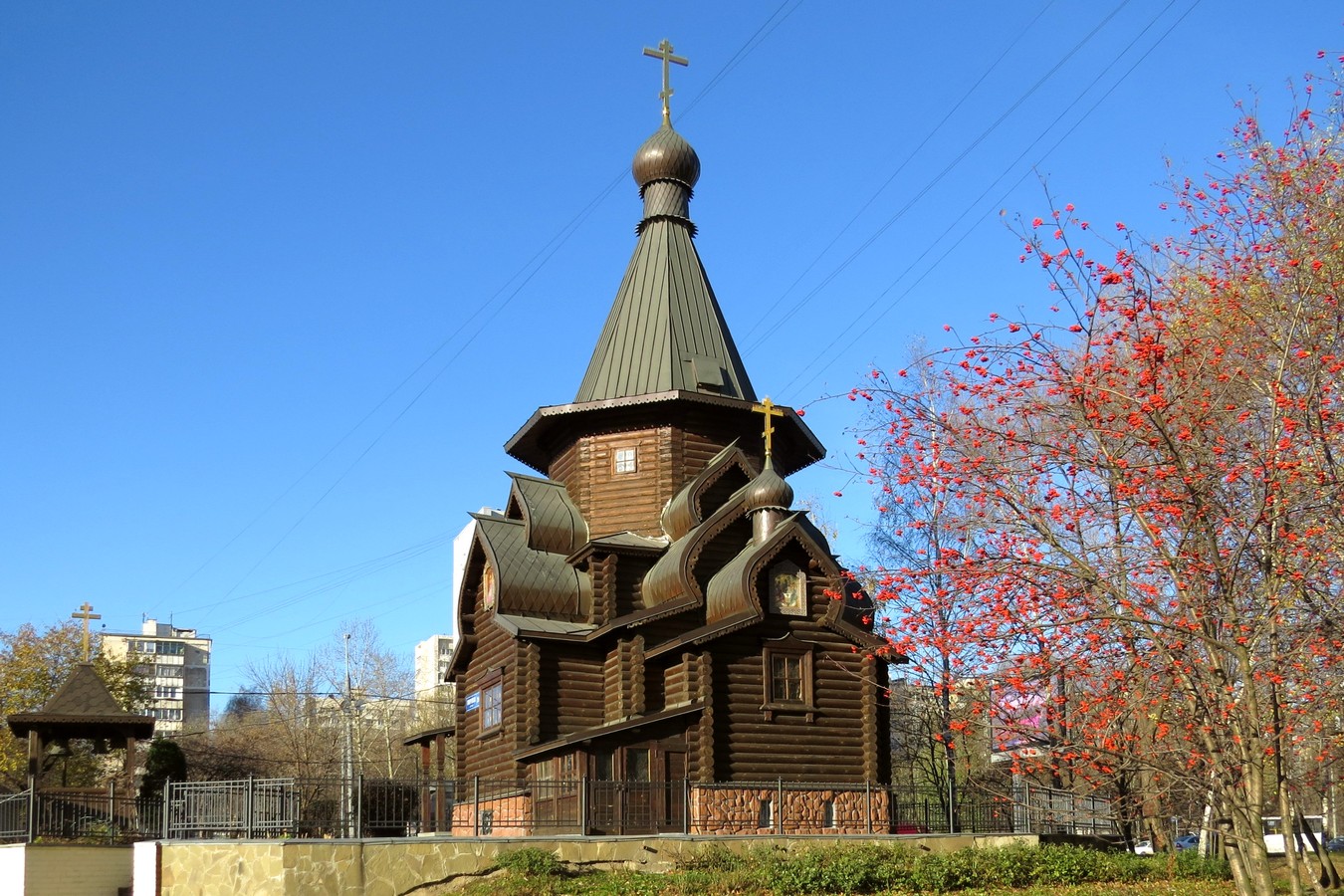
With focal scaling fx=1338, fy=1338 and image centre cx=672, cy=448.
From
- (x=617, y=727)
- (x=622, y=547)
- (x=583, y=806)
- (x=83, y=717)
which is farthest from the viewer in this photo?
(x=622, y=547)

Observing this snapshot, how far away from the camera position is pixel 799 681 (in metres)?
24.1

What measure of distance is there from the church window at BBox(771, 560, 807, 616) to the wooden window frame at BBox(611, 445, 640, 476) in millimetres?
4702

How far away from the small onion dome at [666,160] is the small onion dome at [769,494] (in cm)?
887

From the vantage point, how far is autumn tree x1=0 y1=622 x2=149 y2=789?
3762cm

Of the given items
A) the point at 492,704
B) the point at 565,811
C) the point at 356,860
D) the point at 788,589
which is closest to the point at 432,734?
the point at 492,704

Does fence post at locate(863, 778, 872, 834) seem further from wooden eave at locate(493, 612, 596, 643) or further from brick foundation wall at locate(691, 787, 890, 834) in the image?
wooden eave at locate(493, 612, 596, 643)

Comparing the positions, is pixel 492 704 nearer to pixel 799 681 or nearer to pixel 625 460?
pixel 625 460

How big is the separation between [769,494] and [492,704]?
7052 mm

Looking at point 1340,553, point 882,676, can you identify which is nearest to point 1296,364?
point 1340,553

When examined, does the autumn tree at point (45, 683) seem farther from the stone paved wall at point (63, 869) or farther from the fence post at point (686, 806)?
the fence post at point (686, 806)

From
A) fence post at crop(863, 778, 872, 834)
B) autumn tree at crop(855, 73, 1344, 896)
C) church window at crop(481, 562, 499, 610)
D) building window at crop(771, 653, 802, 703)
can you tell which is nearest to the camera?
autumn tree at crop(855, 73, 1344, 896)

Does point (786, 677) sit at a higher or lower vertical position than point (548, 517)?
lower

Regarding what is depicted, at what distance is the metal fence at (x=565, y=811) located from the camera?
20.2m

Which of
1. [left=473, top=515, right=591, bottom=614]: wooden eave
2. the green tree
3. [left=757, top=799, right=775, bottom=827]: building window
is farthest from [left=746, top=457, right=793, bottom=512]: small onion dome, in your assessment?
the green tree
